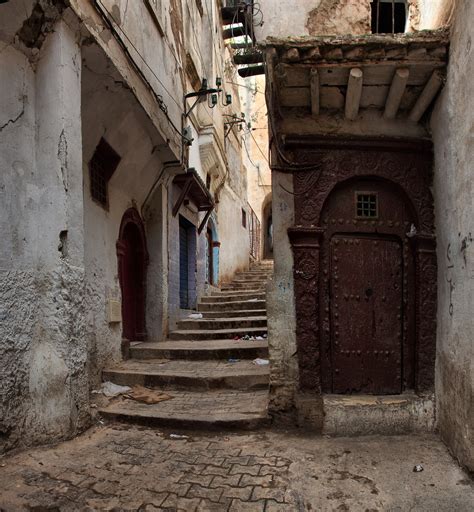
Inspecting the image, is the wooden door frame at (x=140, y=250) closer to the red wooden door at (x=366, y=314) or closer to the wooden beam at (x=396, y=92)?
the red wooden door at (x=366, y=314)

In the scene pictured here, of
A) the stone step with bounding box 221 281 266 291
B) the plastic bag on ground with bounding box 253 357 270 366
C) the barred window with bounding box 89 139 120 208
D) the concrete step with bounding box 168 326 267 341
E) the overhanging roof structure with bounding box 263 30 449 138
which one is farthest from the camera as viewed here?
the stone step with bounding box 221 281 266 291

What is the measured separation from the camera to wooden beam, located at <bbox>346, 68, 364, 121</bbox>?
A: 3799 millimetres

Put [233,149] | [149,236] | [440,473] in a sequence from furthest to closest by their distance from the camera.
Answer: [233,149] → [149,236] → [440,473]

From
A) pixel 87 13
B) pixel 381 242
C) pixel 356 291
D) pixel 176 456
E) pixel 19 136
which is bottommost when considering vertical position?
pixel 176 456

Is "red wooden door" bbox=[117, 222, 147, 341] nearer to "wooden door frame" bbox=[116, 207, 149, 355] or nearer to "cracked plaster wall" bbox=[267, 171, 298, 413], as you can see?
"wooden door frame" bbox=[116, 207, 149, 355]

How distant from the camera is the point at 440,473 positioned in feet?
10.8

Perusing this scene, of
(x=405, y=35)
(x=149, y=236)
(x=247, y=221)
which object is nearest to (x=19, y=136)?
(x=405, y=35)

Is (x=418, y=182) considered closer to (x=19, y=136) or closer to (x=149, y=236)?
(x=19, y=136)

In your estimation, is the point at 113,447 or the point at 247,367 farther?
the point at 247,367

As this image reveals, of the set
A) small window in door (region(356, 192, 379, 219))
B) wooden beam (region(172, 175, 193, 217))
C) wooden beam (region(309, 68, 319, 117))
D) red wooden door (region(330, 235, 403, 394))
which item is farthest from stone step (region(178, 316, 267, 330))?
wooden beam (region(309, 68, 319, 117))

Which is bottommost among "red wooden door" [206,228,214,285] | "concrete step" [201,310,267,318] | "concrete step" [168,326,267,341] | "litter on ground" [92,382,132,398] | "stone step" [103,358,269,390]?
"litter on ground" [92,382,132,398]

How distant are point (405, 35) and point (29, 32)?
3312 mm

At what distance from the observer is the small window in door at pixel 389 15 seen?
4.98 meters

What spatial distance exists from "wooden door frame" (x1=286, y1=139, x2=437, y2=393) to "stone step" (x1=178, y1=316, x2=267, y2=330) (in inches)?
155
